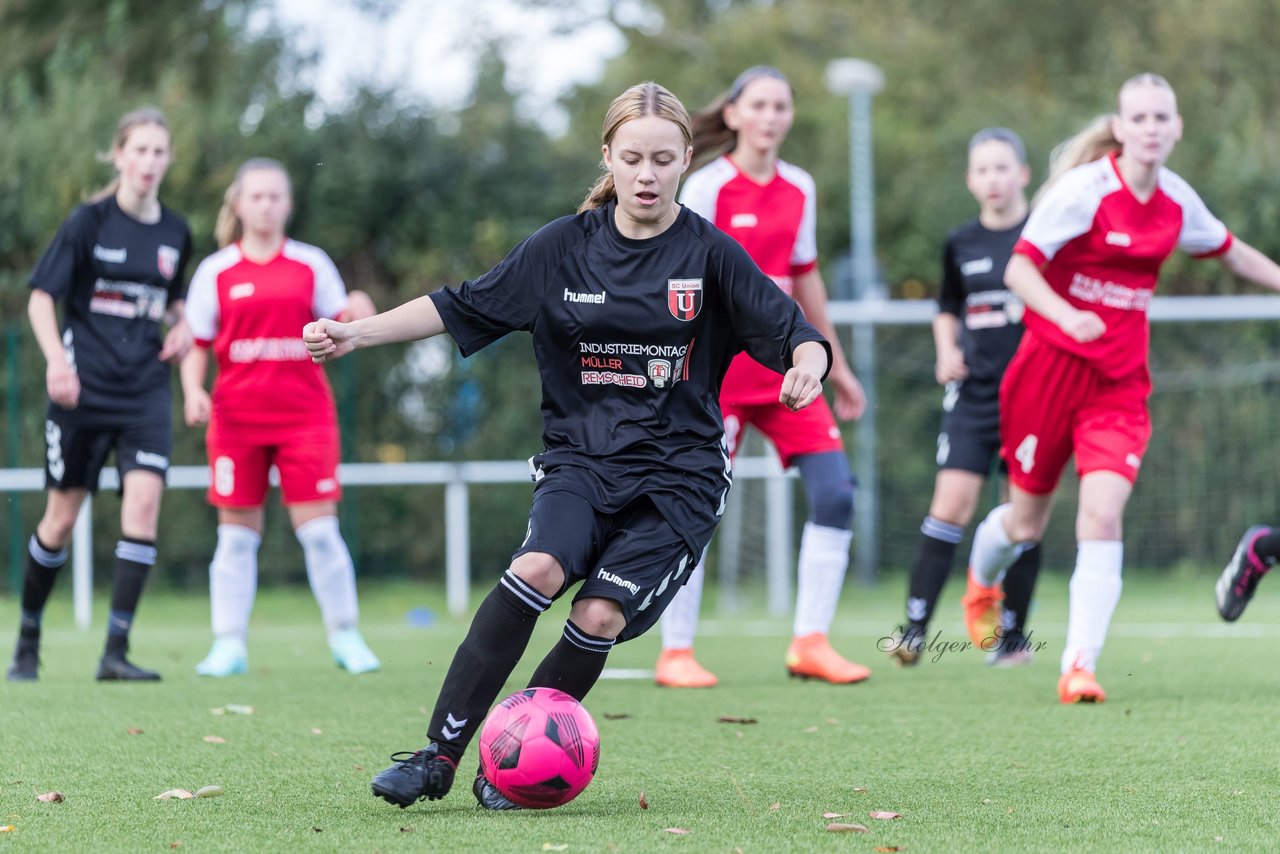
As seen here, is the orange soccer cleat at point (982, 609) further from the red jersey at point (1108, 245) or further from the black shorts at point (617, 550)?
the black shorts at point (617, 550)

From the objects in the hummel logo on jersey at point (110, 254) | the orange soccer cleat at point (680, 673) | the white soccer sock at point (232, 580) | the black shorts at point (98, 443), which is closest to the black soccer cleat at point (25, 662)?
the black shorts at point (98, 443)

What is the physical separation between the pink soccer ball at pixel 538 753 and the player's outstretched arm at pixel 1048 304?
2.37m

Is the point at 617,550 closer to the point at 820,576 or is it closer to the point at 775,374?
the point at 775,374

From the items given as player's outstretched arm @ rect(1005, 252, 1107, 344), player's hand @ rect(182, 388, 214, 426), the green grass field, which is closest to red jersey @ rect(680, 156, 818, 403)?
player's outstretched arm @ rect(1005, 252, 1107, 344)

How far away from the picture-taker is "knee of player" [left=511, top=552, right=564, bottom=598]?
3891 mm

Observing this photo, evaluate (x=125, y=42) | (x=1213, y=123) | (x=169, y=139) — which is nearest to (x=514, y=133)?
(x=125, y=42)

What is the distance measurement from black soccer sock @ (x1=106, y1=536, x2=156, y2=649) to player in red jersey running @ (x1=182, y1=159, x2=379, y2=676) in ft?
1.44

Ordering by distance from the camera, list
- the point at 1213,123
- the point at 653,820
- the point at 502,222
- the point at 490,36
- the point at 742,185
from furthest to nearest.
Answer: the point at 490,36
the point at 1213,123
the point at 502,222
the point at 742,185
the point at 653,820

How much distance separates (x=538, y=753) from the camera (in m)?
3.82

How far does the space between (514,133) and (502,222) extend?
1.22 m

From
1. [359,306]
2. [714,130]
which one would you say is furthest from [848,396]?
[359,306]

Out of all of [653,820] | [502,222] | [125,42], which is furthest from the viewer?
[125,42]

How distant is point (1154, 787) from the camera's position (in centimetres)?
408

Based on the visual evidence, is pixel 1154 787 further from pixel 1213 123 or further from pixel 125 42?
pixel 125 42
